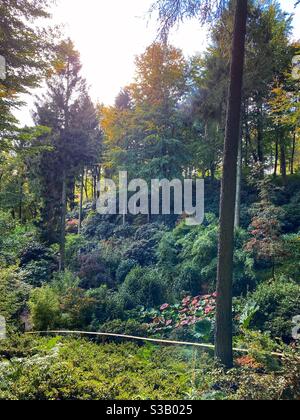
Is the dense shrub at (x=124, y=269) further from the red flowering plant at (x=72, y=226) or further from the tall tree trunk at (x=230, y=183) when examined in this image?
the red flowering plant at (x=72, y=226)

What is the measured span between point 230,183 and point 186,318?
14.6ft

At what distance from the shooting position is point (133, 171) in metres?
17.0

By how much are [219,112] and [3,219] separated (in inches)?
455

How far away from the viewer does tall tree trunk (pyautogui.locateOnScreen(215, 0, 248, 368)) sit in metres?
5.79

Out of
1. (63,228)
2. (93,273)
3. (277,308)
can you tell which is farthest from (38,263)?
(277,308)

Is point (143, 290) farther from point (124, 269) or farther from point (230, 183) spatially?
point (230, 183)

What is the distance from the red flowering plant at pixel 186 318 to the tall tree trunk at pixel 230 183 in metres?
2.08

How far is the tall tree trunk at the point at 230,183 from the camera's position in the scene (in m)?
5.79

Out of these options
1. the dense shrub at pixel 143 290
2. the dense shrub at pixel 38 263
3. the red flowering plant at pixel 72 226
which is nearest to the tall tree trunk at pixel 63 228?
the dense shrub at pixel 38 263

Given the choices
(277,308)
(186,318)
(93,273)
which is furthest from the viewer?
(93,273)

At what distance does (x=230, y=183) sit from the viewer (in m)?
5.86

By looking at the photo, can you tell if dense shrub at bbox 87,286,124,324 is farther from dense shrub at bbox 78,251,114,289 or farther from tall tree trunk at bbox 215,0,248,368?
tall tree trunk at bbox 215,0,248,368

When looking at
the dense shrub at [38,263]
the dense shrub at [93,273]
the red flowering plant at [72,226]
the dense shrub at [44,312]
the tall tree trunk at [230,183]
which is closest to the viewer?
the tall tree trunk at [230,183]
